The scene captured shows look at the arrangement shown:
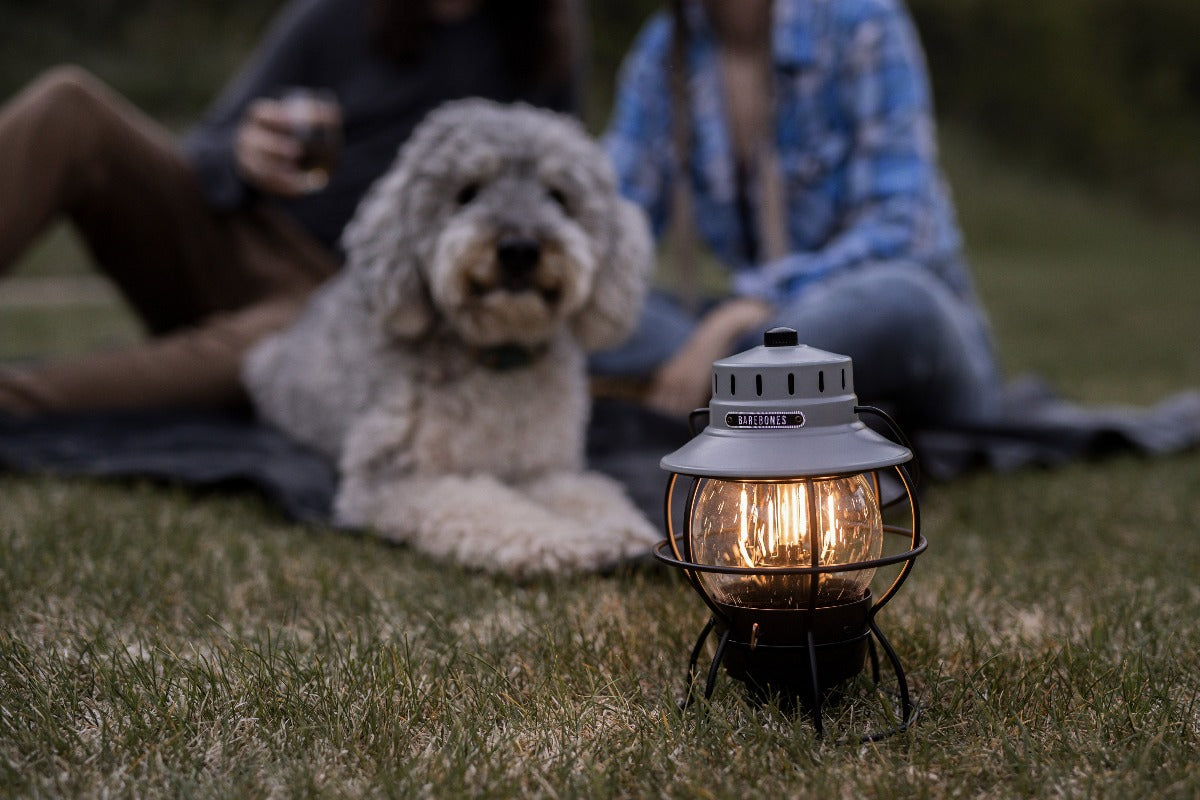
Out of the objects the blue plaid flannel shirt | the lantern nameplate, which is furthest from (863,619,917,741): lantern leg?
the blue plaid flannel shirt

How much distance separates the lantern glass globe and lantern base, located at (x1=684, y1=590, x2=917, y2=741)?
0.02 meters

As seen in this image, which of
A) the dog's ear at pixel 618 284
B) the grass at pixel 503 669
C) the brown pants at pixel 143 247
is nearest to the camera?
the grass at pixel 503 669

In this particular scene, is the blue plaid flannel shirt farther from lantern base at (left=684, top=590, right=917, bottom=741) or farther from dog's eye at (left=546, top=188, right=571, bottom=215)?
lantern base at (left=684, top=590, right=917, bottom=741)

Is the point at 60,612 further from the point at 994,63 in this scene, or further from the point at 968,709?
the point at 994,63

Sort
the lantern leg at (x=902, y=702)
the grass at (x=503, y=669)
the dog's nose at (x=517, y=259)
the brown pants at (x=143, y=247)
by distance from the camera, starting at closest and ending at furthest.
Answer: the grass at (x=503, y=669) < the lantern leg at (x=902, y=702) < the dog's nose at (x=517, y=259) < the brown pants at (x=143, y=247)

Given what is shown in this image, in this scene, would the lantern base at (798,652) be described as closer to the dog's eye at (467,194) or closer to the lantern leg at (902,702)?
the lantern leg at (902,702)

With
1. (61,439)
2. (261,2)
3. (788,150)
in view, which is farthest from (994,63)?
(61,439)

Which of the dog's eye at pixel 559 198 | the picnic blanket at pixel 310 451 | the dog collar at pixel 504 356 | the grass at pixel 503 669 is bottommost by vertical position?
the picnic blanket at pixel 310 451

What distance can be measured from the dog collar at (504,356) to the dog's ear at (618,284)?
19cm

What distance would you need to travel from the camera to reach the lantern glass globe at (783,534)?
4.74ft

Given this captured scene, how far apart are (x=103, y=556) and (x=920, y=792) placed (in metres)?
1.77

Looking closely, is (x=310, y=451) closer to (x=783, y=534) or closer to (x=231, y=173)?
(x=231, y=173)

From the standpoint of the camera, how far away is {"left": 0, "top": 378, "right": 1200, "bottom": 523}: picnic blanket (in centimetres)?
301

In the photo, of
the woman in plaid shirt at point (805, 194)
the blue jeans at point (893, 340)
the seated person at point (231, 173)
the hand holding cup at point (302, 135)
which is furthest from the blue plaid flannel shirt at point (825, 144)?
the hand holding cup at point (302, 135)
